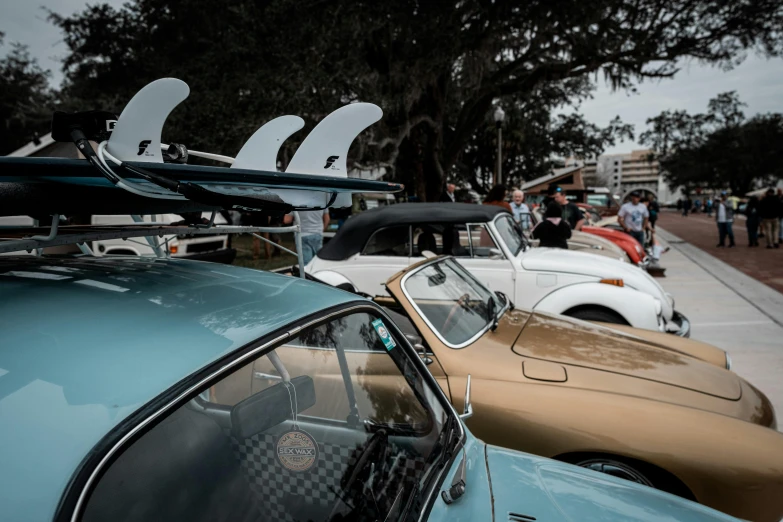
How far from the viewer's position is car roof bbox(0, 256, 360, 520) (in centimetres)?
80

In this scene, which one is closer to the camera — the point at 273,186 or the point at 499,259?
the point at 273,186

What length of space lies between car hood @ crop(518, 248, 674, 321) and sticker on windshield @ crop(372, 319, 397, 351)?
392cm

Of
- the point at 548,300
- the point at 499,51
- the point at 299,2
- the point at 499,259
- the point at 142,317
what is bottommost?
the point at 548,300

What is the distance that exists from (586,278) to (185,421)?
15.6 feet

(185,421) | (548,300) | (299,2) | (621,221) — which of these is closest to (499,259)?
(548,300)

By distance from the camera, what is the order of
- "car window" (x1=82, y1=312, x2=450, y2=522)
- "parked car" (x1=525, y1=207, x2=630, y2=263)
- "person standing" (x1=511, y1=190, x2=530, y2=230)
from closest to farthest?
"car window" (x1=82, y1=312, x2=450, y2=522) < "parked car" (x1=525, y1=207, x2=630, y2=263) < "person standing" (x1=511, y1=190, x2=530, y2=230)

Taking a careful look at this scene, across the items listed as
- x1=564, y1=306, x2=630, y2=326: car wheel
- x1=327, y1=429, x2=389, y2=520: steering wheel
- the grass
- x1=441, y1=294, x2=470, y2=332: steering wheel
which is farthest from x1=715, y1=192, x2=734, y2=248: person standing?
x1=327, y1=429, x2=389, y2=520: steering wheel

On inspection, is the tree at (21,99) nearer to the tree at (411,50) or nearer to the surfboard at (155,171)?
the tree at (411,50)

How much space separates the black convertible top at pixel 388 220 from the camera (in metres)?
5.41

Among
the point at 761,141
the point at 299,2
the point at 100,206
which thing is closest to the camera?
the point at 100,206

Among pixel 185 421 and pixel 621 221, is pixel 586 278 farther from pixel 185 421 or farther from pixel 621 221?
pixel 621 221

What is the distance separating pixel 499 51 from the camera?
517 inches

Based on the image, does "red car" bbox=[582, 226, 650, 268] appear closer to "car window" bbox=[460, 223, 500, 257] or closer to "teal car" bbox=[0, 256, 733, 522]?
"car window" bbox=[460, 223, 500, 257]

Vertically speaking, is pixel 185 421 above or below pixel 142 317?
below
